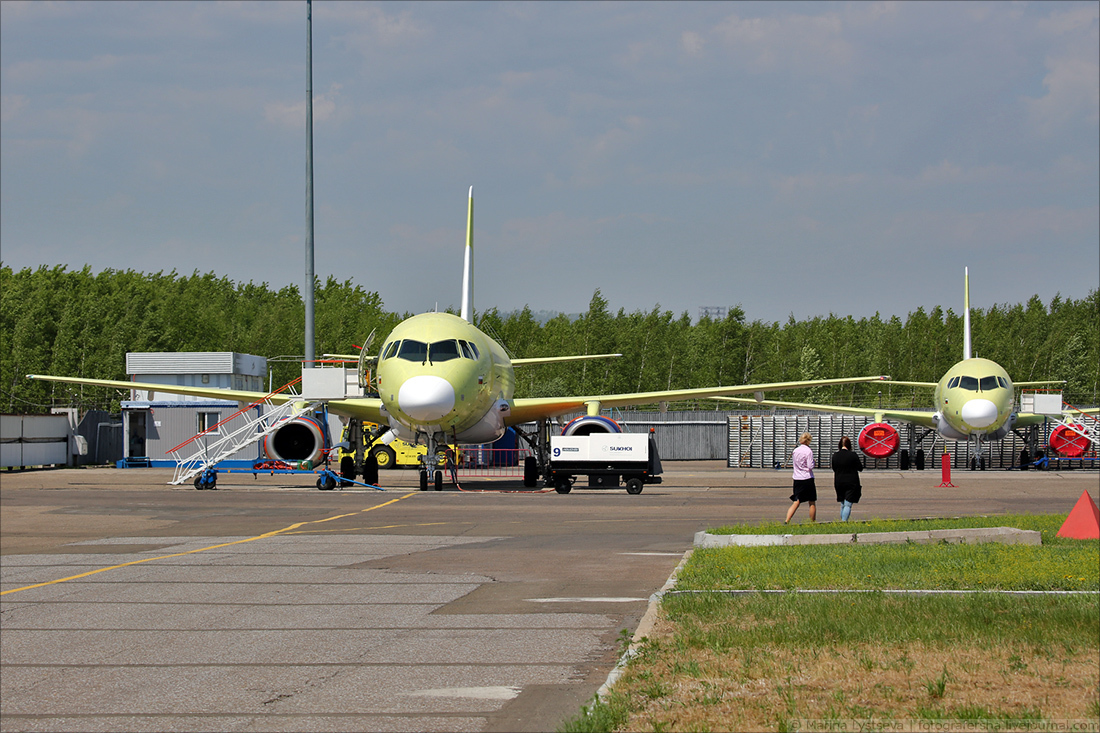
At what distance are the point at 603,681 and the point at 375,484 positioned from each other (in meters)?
23.4

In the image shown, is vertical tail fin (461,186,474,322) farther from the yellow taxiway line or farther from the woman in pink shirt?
the woman in pink shirt

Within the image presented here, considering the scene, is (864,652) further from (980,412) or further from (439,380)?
(980,412)

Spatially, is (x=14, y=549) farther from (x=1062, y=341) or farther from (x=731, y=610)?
(x=1062, y=341)

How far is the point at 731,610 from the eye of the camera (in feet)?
28.9

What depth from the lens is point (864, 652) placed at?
23.2ft

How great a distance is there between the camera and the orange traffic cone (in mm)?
13891

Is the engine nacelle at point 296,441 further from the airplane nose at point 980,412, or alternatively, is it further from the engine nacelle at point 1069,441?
the engine nacelle at point 1069,441

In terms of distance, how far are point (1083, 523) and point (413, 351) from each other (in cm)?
1607

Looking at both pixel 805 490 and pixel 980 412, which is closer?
pixel 805 490

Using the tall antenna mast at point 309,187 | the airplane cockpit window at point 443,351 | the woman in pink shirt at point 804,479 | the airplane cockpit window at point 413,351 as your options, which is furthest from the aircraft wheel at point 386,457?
the woman in pink shirt at point 804,479

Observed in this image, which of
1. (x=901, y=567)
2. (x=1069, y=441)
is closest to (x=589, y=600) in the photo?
(x=901, y=567)

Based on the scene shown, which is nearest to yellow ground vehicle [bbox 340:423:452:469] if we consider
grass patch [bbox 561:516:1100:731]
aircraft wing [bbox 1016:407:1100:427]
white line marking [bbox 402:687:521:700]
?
aircraft wing [bbox 1016:407:1100:427]

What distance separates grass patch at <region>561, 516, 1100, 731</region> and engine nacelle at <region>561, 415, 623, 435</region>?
17.1m

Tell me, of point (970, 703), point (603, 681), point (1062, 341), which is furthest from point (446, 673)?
point (1062, 341)
